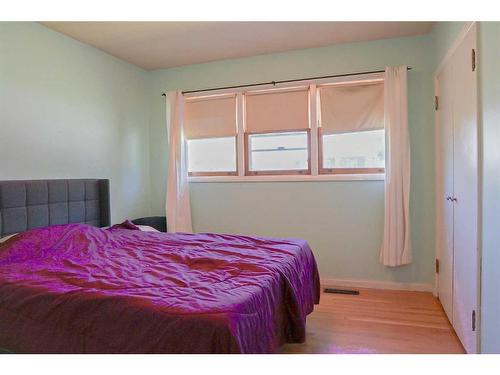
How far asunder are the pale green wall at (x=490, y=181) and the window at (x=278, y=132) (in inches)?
76.9

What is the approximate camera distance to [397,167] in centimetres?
329

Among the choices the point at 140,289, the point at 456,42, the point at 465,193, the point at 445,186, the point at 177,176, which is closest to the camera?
the point at 140,289

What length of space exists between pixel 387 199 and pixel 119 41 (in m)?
3.05

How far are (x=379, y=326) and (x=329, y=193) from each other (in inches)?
56.4

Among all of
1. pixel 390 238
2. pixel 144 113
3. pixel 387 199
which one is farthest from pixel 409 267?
pixel 144 113

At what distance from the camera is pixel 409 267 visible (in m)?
3.42

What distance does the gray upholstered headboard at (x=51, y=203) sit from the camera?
2568 millimetres

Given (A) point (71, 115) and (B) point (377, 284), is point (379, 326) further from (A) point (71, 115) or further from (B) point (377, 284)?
(A) point (71, 115)

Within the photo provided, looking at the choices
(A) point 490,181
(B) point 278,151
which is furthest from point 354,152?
(A) point 490,181

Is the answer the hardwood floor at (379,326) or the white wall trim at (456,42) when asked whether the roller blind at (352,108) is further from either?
the hardwood floor at (379,326)

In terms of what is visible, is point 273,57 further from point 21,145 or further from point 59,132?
point 21,145

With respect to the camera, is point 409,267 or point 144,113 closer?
point 409,267

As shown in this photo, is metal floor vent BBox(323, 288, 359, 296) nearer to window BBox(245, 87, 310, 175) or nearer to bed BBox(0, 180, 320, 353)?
bed BBox(0, 180, 320, 353)

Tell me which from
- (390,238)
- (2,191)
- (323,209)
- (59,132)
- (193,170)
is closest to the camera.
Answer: (2,191)
